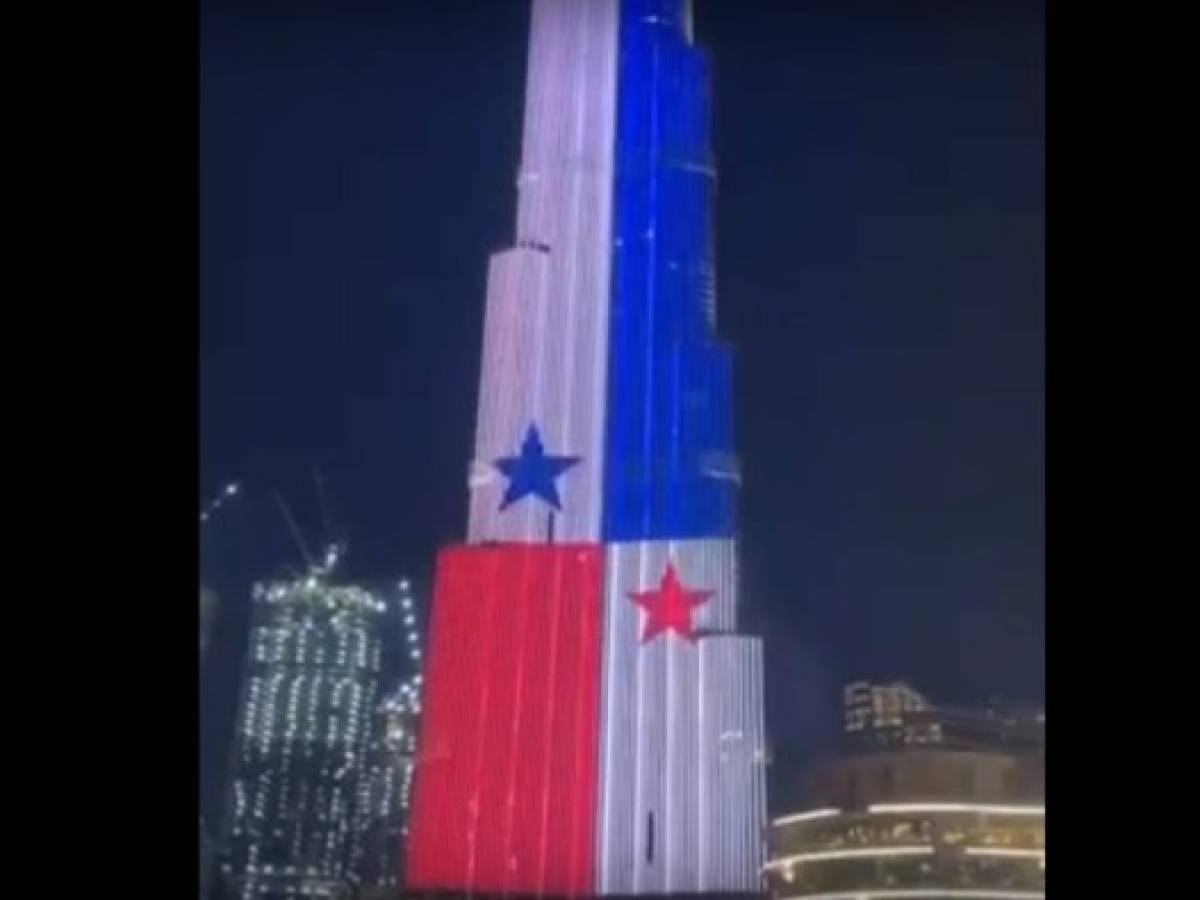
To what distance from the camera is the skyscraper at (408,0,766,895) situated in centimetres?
196

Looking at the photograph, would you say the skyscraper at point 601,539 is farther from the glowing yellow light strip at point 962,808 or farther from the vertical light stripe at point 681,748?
the glowing yellow light strip at point 962,808

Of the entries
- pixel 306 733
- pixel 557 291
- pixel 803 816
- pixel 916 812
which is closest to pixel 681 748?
pixel 803 816

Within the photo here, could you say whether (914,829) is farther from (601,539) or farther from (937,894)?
(601,539)

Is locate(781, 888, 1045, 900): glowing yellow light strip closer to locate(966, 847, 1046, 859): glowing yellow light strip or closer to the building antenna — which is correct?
locate(966, 847, 1046, 859): glowing yellow light strip

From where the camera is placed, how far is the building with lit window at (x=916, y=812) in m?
1.91

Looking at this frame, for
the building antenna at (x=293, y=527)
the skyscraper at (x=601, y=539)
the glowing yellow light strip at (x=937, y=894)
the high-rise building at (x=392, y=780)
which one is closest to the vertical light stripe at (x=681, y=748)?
the skyscraper at (x=601, y=539)

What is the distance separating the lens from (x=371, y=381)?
203cm

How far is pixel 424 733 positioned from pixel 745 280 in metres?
0.61

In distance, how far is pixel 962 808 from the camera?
1.95 metres

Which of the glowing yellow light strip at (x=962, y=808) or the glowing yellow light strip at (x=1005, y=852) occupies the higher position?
the glowing yellow light strip at (x=962, y=808)

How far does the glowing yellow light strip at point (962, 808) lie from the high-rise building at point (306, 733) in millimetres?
556

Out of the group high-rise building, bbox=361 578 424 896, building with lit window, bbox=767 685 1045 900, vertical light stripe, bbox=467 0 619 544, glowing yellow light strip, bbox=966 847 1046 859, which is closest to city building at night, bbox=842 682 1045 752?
building with lit window, bbox=767 685 1045 900

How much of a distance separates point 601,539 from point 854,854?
0.44 m
